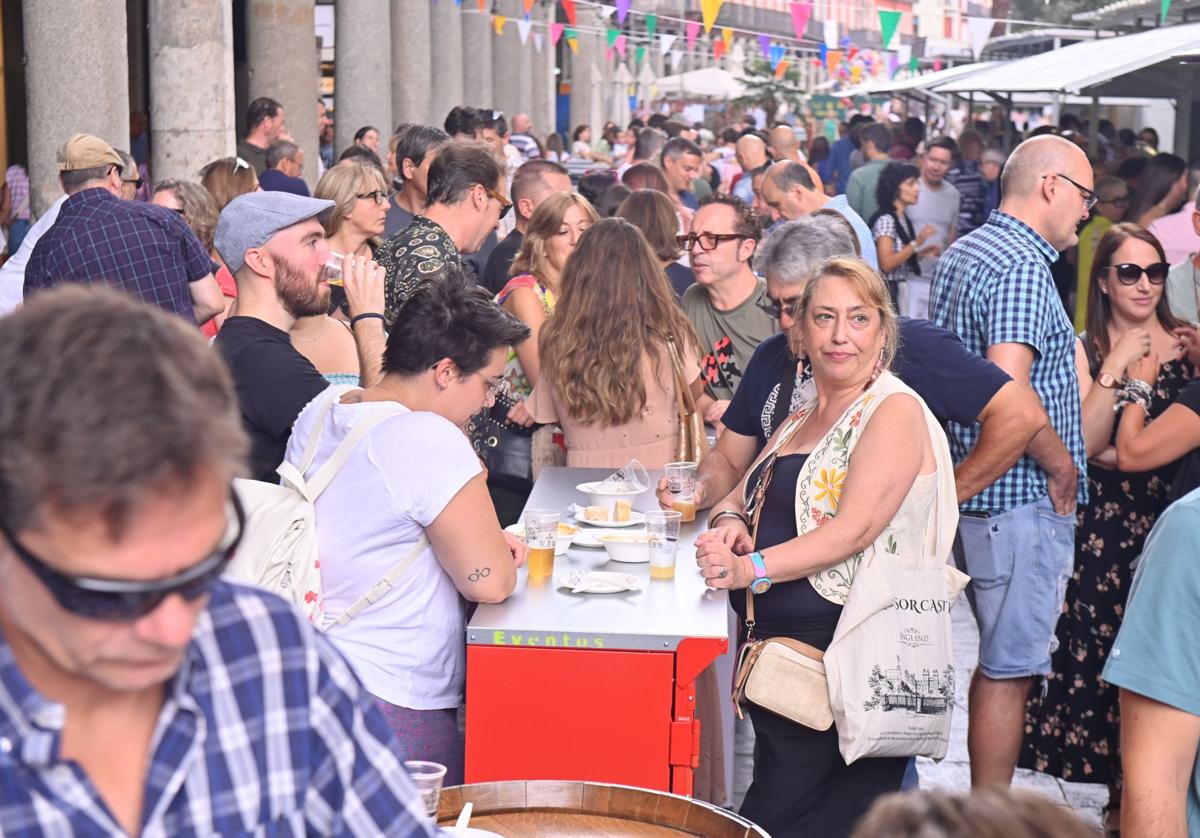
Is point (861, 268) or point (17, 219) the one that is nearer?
point (861, 268)

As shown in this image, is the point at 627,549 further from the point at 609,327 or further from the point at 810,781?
the point at 609,327

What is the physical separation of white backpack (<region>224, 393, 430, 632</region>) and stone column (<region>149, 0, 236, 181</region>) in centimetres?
723

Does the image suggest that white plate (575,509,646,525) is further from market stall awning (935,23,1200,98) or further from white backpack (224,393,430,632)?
market stall awning (935,23,1200,98)

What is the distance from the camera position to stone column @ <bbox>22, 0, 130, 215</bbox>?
29.8 feet

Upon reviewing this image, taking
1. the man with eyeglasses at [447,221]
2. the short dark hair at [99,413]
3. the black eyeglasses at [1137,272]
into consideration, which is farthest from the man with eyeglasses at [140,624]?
the man with eyeglasses at [447,221]

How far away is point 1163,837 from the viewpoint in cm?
225

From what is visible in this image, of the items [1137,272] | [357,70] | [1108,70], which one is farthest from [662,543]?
[357,70]

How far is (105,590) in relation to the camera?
1.17 metres

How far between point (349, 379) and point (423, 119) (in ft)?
56.7

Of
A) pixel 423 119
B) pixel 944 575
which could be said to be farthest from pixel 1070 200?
pixel 423 119

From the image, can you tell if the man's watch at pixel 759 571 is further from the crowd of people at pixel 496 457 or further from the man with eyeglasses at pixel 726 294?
the man with eyeglasses at pixel 726 294

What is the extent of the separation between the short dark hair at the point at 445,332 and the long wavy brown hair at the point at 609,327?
144 cm

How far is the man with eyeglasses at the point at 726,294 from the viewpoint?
593cm

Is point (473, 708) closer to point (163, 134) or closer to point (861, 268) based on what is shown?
point (861, 268)
